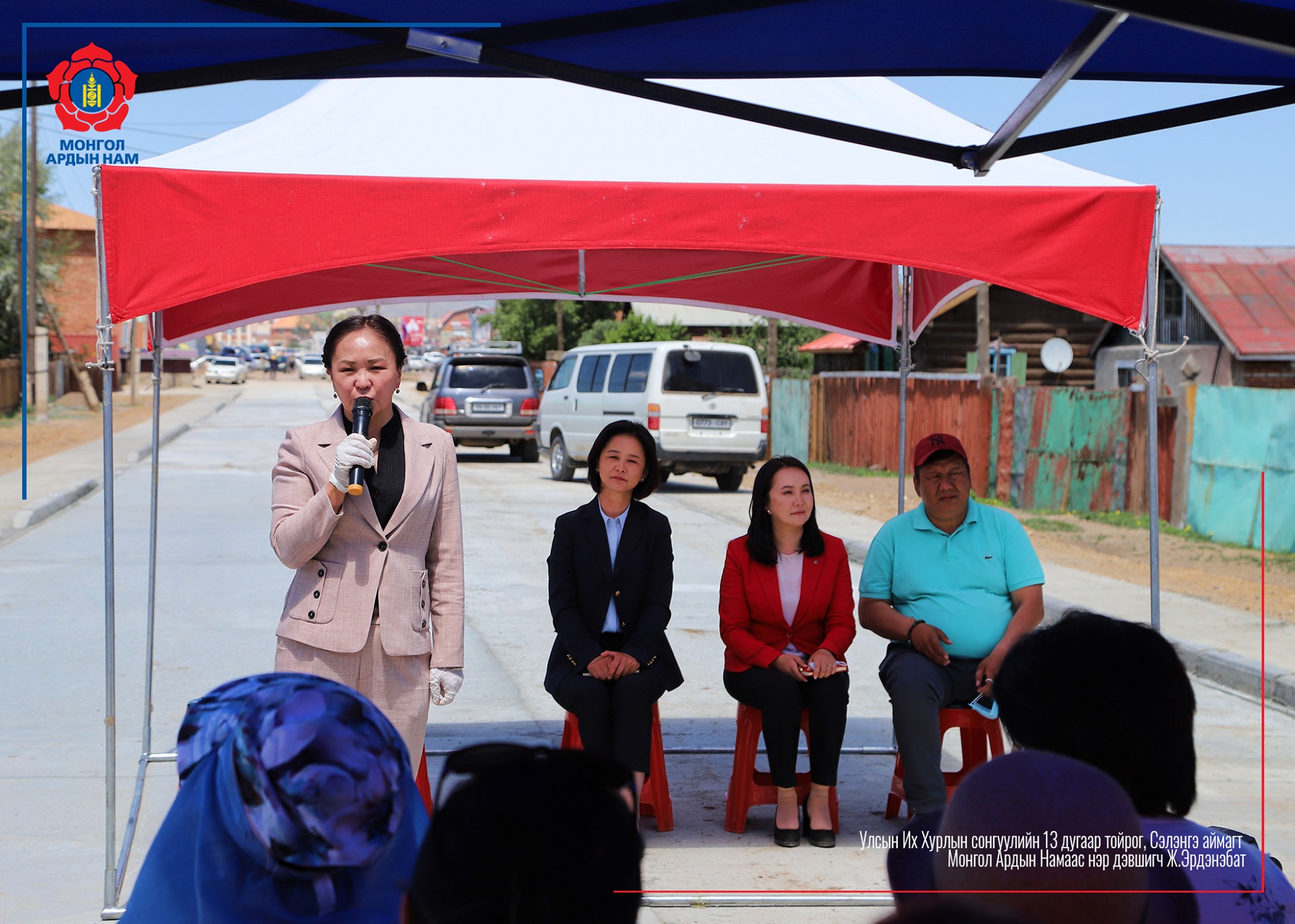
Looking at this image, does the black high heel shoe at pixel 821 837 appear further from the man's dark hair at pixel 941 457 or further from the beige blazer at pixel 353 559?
the beige blazer at pixel 353 559

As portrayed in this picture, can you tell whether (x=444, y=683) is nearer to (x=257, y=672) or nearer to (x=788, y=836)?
(x=788, y=836)

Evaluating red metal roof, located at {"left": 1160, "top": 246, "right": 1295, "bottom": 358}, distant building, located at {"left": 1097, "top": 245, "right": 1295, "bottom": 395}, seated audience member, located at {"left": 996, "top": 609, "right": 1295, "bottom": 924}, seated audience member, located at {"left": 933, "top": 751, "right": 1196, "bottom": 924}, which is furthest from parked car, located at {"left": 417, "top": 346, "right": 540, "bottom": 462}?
seated audience member, located at {"left": 933, "top": 751, "right": 1196, "bottom": 924}

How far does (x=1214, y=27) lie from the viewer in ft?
7.91

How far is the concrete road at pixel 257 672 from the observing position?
4574 mm

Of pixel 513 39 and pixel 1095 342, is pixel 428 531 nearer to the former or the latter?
pixel 513 39

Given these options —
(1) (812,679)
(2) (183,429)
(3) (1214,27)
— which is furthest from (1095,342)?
(3) (1214,27)

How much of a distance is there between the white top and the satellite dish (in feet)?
66.9

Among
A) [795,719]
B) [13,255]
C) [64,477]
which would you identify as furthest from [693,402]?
[13,255]

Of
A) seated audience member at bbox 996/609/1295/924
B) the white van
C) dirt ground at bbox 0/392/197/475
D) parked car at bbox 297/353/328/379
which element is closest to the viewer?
seated audience member at bbox 996/609/1295/924

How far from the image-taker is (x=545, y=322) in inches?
1983

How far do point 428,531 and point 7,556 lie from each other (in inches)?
372

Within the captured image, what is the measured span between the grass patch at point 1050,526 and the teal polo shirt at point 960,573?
1035 cm

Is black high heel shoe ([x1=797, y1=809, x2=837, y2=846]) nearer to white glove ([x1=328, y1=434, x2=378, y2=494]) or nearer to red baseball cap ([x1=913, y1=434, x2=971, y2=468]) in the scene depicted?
red baseball cap ([x1=913, y1=434, x2=971, y2=468])

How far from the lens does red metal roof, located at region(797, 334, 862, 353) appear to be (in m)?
35.9
